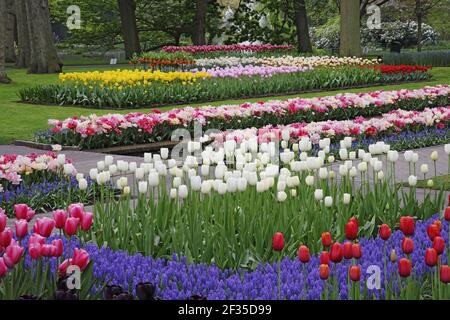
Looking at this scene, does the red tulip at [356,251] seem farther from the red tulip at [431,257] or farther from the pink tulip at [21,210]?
the pink tulip at [21,210]

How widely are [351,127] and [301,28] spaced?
2689 cm

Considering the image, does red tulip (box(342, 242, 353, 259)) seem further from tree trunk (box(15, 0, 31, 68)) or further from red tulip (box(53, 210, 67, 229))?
tree trunk (box(15, 0, 31, 68))

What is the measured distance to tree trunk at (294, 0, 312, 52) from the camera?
37.4 meters

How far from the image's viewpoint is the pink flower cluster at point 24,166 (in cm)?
775

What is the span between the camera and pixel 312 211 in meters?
5.45

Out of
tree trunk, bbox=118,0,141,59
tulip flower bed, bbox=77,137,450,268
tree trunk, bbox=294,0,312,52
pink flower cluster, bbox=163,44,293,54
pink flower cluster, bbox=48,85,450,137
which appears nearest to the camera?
tulip flower bed, bbox=77,137,450,268

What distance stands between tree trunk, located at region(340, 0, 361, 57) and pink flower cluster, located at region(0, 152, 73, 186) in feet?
68.9

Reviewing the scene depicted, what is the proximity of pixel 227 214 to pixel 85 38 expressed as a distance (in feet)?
126

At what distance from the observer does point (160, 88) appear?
17281 millimetres

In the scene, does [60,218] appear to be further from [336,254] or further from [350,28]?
[350,28]

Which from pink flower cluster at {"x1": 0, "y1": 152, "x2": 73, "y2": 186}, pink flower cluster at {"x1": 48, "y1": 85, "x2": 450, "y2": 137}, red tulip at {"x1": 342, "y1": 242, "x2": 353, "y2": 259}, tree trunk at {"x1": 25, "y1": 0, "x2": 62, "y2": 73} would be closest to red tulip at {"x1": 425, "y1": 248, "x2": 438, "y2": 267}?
red tulip at {"x1": 342, "y1": 242, "x2": 353, "y2": 259}

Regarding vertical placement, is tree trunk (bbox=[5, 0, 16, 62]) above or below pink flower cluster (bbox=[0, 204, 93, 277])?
above

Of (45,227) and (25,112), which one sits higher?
(45,227)

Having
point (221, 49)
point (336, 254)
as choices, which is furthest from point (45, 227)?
point (221, 49)
